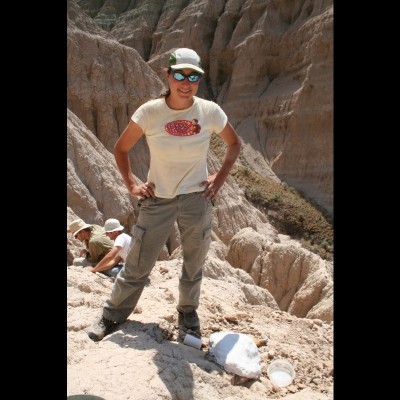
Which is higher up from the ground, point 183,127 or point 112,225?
point 183,127

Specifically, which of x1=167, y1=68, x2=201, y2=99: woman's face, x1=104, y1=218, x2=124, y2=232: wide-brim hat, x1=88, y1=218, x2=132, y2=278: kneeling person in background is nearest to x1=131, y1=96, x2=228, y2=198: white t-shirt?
x1=167, y1=68, x2=201, y2=99: woman's face

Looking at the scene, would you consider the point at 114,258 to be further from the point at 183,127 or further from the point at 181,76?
the point at 181,76

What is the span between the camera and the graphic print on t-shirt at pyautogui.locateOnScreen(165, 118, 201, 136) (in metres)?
3.18

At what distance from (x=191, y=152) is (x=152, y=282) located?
2896mm

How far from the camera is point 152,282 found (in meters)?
5.75

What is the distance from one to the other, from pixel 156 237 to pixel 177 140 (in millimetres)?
709

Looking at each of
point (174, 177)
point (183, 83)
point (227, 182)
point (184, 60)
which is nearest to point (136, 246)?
point (174, 177)

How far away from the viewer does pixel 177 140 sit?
3189mm

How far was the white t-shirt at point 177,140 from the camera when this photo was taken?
319 cm

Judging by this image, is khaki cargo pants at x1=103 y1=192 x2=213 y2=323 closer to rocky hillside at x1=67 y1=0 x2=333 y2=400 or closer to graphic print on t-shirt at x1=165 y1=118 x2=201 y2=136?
rocky hillside at x1=67 y1=0 x2=333 y2=400

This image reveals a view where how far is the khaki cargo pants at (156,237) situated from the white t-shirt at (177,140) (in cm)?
10

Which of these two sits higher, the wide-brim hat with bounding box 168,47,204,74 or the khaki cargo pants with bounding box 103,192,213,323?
the wide-brim hat with bounding box 168,47,204,74

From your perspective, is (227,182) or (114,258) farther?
(227,182)
